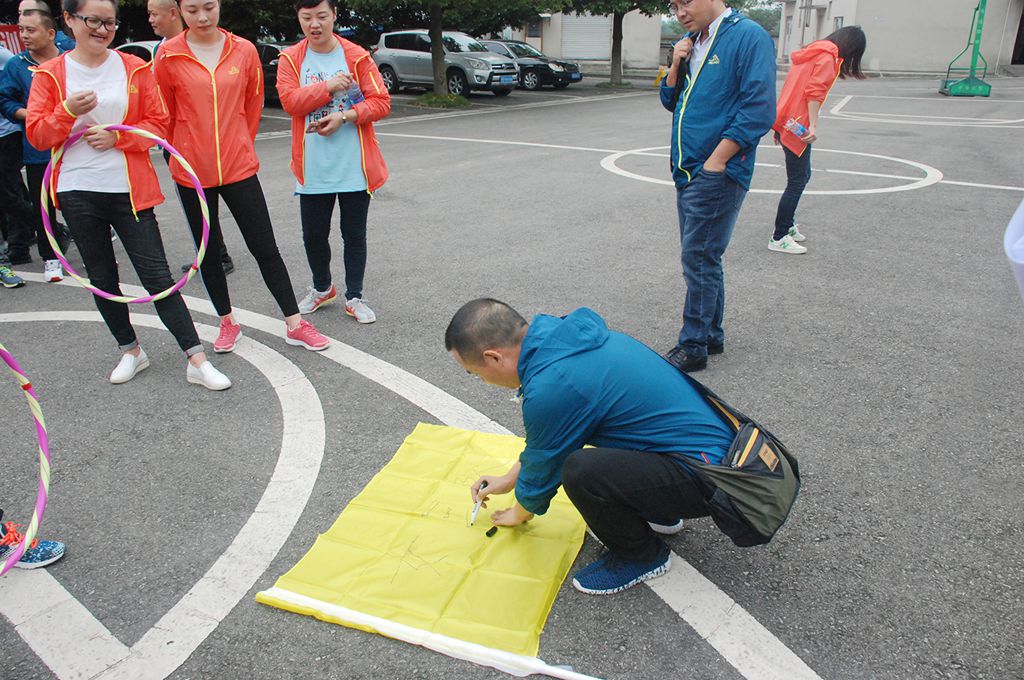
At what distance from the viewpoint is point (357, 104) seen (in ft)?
14.5

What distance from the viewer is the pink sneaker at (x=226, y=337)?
14.3 feet

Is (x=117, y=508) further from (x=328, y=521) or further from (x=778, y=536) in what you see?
(x=778, y=536)

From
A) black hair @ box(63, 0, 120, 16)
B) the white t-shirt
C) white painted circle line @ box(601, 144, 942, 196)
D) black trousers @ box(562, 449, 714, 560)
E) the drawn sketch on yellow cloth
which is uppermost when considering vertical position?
black hair @ box(63, 0, 120, 16)

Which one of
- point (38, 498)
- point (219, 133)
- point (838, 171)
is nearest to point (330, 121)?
point (219, 133)

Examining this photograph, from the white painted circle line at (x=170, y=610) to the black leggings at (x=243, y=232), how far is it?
1.42 metres

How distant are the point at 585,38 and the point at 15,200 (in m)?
37.4

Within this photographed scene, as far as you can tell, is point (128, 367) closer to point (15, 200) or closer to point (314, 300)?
Result: point (314, 300)

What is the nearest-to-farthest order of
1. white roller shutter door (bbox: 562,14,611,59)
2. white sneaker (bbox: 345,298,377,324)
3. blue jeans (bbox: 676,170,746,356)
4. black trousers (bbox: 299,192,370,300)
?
blue jeans (bbox: 676,170,746,356), black trousers (bbox: 299,192,370,300), white sneaker (bbox: 345,298,377,324), white roller shutter door (bbox: 562,14,611,59)

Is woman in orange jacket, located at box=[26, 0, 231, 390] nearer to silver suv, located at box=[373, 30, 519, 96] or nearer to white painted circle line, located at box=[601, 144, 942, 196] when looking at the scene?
white painted circle line, located at box=[601, 144, 942, 196]

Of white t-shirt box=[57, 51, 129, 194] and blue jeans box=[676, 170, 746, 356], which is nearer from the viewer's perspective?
white t-shirt box=[57, 51, 129, 194]

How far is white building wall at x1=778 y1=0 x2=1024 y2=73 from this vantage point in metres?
31.2

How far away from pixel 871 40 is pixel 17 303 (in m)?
36.6

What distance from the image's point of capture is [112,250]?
3863mm

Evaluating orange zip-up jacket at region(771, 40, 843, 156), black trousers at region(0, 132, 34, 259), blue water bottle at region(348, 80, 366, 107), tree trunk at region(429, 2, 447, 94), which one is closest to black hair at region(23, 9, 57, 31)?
black trousers at region(0, 132, 34, 259)
